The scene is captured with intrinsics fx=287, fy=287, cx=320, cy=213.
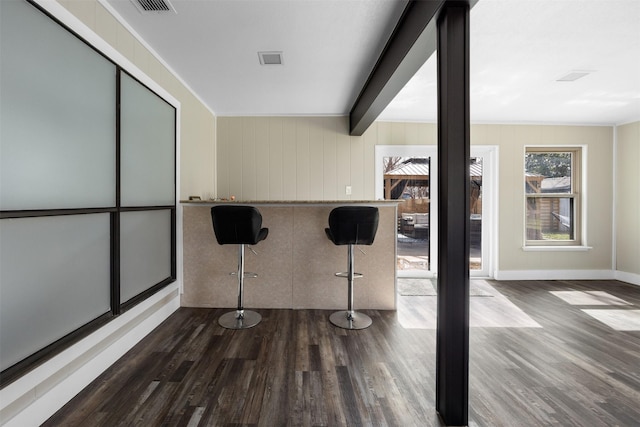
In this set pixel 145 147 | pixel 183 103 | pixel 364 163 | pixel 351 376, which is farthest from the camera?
pixel 364 163

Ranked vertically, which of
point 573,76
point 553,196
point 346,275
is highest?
point 573,76

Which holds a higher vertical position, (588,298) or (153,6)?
(153,6)

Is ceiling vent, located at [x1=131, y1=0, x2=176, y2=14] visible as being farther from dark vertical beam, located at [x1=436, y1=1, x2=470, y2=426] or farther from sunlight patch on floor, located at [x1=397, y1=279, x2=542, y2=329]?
sunlight patch on floor, located at [x1=397, y1=279, x2=542, y2=329]

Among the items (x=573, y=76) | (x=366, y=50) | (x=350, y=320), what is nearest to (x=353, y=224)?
(x=350, y=320)

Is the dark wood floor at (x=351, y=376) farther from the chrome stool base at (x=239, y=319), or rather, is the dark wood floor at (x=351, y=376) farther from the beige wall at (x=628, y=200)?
the beige wall at (x=628, y=200)

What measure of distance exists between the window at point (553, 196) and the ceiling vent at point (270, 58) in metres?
4.01

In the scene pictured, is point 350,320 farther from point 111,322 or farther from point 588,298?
point 588,298

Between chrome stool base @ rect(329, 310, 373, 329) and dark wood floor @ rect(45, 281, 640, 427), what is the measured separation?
85mm

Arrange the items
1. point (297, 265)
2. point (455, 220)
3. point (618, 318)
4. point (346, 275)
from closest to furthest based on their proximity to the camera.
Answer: point (455, 220) < point (346, 275) < point (618, 318) < point (297, 265)

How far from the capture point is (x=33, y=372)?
1360mm

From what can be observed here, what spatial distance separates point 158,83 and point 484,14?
2.62m

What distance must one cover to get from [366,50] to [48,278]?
8.65 feet

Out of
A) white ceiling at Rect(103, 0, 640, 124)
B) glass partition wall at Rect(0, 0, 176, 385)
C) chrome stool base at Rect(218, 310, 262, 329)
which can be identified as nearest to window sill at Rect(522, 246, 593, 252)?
white ceiling at Rect(103, 0, 640, 124)

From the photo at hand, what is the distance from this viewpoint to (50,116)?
1.46 metres
